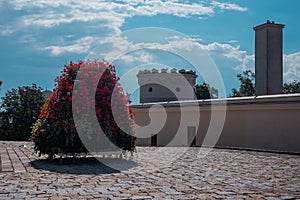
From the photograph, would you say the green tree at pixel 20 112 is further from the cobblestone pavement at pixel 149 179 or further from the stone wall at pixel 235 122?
the cobblestone pavement at pixel 149 179

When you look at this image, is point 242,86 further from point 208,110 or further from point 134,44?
point 134,44

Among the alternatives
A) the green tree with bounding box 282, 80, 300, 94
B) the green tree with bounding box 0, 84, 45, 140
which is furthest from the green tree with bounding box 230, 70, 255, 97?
the green tree with bounding box 0, 84, 45, 140

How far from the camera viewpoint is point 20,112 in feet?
102

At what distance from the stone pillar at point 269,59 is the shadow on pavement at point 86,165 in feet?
38.6

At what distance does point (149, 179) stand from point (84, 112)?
3291 mm

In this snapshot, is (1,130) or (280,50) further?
(1,130)

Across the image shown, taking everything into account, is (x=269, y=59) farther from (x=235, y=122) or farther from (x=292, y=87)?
(x=292, y=87)

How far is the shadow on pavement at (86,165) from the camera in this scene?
8798 mm

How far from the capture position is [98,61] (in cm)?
1079

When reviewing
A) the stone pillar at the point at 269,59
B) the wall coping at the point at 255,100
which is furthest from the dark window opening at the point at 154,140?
the stone pillar at the point at 269,59

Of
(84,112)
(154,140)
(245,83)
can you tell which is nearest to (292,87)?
(245,83)

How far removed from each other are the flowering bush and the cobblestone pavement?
60cm

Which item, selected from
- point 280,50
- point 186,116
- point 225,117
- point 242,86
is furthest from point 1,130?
point 242,86

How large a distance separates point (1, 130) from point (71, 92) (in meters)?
23.3
